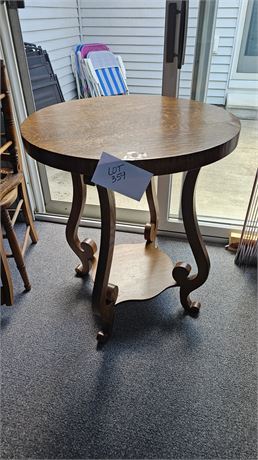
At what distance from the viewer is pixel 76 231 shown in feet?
4.69

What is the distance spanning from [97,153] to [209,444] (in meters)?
0.94

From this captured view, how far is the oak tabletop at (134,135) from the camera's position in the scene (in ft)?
2.67

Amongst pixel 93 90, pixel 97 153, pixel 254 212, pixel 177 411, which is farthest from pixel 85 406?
pixel 93 90

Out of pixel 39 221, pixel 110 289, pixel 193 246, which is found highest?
pixel 193 246

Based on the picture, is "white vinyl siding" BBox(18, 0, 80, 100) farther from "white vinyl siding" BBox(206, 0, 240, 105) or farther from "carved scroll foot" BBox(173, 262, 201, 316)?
"carved scroll foot" BBox(173, 262, 201, 316)

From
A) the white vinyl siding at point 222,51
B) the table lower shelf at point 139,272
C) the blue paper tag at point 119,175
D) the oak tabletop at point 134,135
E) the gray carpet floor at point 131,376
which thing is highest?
the white vinyl siding at point 222,51

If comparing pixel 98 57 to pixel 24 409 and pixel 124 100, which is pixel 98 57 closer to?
pixel 124 100

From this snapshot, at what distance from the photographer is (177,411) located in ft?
3.36

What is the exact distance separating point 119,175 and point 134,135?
0.69 ft

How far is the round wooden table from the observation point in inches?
32.6

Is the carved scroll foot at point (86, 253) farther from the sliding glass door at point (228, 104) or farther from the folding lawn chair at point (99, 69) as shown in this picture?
the folding lawn chair at point (99, 69)

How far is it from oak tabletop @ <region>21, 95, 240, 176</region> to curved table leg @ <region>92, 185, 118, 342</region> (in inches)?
5.0

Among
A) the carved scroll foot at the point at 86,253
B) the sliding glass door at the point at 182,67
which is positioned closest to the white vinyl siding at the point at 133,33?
the sliding glass door at the point at 182,67

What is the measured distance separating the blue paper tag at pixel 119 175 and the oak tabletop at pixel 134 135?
2 cm
